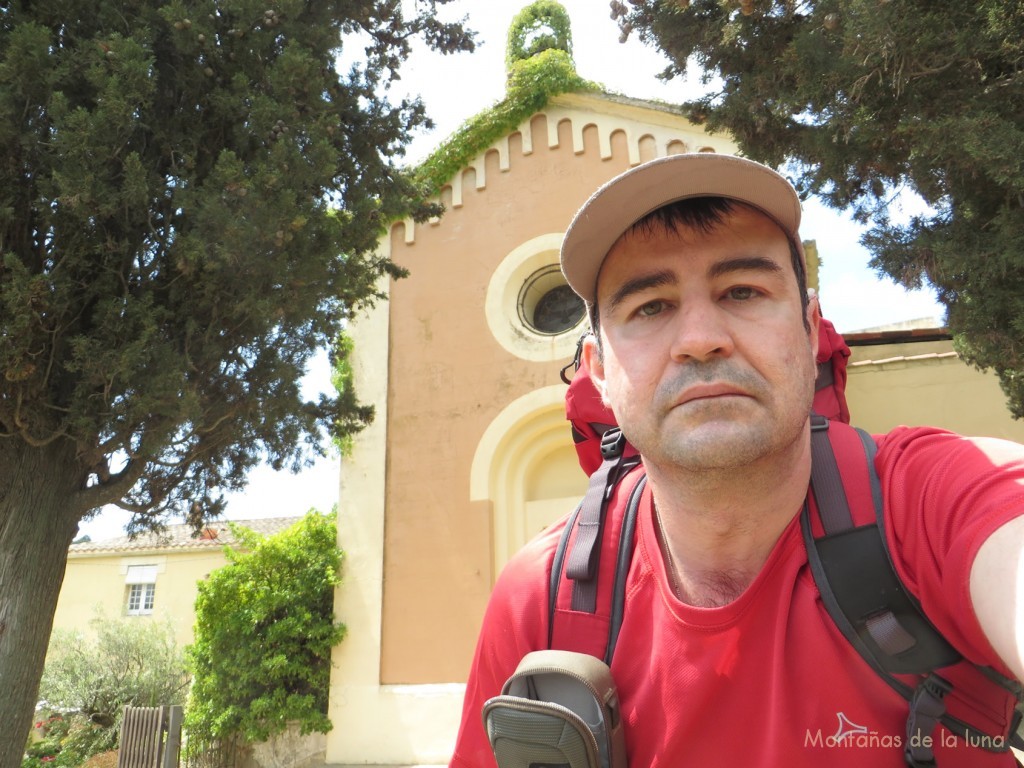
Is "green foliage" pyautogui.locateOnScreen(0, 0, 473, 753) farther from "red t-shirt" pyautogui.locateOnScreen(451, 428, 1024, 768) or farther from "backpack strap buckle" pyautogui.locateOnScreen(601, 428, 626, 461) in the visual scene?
"red t-shirt" pyautogui.locateOnScreen(451, 428, 1024, 768)

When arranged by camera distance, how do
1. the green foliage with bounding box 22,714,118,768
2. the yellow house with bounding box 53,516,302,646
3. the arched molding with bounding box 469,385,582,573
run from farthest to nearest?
the yellow house with bounding box 53,516,302,646 < the green foliage with bounding box 22,714,118,768 < the arched molding with bounding box 469,385,582,573

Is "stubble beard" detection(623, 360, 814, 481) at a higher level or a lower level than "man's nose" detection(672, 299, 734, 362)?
lower

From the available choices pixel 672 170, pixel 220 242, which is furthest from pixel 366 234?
pixel 672 170

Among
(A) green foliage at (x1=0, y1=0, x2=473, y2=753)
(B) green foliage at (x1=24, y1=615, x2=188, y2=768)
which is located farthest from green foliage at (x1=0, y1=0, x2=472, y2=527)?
(B) green foliage at (x1=24, y1=615, x2=188, y2=768)

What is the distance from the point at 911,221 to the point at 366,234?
173 inches

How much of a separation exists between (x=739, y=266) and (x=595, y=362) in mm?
537

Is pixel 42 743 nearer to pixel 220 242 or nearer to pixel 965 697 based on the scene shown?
pixel 220 242

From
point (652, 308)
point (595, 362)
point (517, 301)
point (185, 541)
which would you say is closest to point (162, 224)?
point (595, 362)

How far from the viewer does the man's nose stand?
1436mm

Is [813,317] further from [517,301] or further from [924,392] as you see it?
[517,301]

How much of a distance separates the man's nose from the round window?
937cm

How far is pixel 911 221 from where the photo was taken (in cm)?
502

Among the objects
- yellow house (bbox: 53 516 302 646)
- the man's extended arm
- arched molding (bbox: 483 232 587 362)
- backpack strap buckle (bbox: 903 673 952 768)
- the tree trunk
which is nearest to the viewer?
the man's extended arm

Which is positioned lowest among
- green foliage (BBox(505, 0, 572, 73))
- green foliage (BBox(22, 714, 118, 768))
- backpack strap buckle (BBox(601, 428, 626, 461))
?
green foliage (BBox(22, 714, 118, 768))
